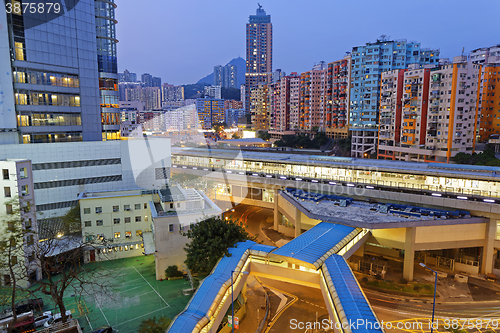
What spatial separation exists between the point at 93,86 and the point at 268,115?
108 metres

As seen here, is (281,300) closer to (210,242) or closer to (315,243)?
(315,243)

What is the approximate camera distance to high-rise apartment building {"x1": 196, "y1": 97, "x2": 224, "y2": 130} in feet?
639

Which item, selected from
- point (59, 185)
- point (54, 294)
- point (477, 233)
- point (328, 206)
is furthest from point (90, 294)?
point (477, 233)

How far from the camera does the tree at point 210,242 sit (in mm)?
23172

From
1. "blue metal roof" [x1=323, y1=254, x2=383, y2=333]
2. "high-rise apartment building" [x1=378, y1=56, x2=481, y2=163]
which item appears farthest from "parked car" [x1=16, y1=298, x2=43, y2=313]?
"high-rise apartment building" [x1=378, y1=56, x2=481, y2=163]

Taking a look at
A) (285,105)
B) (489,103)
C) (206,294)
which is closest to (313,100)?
(285,105)

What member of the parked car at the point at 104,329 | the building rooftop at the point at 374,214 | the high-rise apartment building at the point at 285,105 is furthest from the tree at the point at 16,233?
the high-rise apartment building at the point at 285,105

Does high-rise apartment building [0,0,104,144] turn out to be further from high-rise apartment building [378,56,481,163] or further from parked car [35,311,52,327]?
high-rise apartment building [378,56,481,163]

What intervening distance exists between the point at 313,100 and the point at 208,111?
98.0 m

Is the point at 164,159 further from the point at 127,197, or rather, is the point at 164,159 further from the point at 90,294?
the point at 90,294

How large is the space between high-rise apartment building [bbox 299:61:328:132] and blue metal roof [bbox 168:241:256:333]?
301ft

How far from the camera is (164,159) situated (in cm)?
4909

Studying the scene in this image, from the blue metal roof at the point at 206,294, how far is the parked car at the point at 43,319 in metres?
13.1

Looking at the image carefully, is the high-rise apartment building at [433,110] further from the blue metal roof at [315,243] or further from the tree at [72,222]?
the tree at [72,222]
